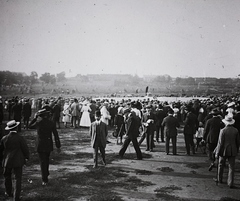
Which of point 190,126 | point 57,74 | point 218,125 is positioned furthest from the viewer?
point 57,74

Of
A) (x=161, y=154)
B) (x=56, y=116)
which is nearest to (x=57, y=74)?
(x=56, y=116)

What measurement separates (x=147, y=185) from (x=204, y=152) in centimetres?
493

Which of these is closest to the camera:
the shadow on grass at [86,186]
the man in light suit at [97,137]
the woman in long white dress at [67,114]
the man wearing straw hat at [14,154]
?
the man wearing straw hat at [14,154]

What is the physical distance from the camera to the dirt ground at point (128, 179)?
5.41m

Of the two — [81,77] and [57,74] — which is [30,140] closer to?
[57,74]

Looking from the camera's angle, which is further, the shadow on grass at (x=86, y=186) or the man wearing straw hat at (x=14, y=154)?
the shadow on grass at (x=86, y=186)

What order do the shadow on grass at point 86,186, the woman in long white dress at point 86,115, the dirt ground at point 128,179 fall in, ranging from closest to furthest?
the shadow on grass at point 86,186
the dirt ground at point 128,179
the woman in long white dress at point 86,115

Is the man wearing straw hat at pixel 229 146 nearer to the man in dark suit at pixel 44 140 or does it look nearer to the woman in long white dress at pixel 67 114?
the man in dark suit at pixel 44 140

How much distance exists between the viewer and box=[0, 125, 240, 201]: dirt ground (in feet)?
17.7

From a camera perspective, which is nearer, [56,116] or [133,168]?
[133,168]

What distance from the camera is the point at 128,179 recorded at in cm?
651

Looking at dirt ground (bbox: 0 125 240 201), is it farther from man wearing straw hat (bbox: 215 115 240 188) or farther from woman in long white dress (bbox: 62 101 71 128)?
woman in long white dress (bbox: 62 101 71 128)

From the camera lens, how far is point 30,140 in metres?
11.9

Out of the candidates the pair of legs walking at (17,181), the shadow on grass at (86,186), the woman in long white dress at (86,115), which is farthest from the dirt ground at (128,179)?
the woman in long white dress at (86,115)
